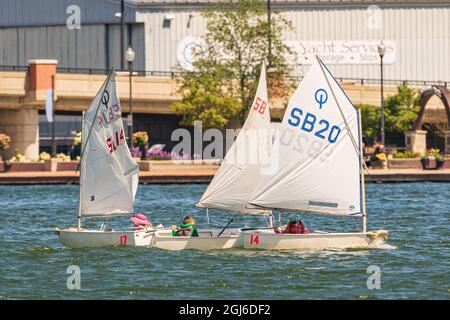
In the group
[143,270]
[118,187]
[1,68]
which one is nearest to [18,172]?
[1,68]

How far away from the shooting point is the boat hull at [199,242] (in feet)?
146

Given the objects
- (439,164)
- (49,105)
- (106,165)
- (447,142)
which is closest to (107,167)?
(106,165)

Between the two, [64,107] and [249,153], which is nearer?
[249,153]

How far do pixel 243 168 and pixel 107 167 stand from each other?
4407 mm

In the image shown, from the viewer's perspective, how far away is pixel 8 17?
377 feet

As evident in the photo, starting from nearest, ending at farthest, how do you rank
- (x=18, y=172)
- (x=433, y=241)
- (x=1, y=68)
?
1. (x=433, y=241)
2. (x=18, y=172)
3. (x=1, y=68)

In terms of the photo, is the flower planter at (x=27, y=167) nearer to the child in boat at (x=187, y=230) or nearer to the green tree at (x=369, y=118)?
the green tree at (x=369, y=118)

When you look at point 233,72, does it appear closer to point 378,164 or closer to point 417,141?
point 378,164

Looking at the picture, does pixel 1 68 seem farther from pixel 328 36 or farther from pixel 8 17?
pixel 328 36

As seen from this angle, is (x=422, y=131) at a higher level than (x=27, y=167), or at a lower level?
higher

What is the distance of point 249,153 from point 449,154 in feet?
155

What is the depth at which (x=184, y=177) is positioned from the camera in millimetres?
81438
